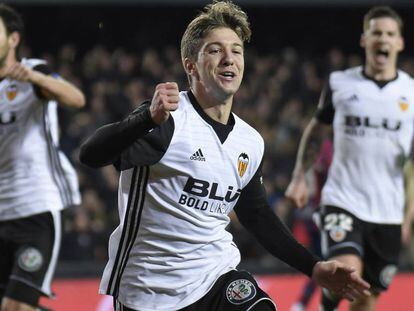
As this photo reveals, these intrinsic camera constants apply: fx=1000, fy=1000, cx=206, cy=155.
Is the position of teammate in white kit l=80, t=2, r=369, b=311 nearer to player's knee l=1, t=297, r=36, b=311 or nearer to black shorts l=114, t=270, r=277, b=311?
black shorts l=114, t=270, r=277, b=311

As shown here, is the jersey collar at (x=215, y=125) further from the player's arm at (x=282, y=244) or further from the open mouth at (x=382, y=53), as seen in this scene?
the open mouth at (x=382, y=53)

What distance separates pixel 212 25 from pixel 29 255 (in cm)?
215

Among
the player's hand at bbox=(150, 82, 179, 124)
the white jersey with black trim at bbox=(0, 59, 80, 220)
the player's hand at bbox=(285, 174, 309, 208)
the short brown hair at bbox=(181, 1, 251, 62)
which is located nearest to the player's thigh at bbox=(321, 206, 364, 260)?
the player's hand at bbox=(285, 174, 309, 208)

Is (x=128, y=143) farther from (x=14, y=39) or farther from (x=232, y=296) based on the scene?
(x=14, y=39)

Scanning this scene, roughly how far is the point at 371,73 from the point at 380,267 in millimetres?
1363

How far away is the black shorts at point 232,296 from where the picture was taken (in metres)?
4.41

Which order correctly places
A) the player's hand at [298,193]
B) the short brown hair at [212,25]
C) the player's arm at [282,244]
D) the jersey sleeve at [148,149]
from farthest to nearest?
1. the player's hand at [298,193]
2. the short brown hair at [212,25]
3. the player's arm at [282,244]
4. the jersey sleeve at [148,149]

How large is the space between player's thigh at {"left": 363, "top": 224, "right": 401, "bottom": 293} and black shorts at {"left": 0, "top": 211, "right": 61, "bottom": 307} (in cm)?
219

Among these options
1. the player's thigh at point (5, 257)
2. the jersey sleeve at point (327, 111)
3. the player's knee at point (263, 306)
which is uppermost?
the jersey sleeve at point (327, 111)

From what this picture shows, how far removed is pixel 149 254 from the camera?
448 cm

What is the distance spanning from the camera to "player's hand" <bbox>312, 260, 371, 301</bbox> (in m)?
4.46

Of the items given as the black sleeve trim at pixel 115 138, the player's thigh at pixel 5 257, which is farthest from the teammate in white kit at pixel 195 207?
the player's thigh at pixel 5 257

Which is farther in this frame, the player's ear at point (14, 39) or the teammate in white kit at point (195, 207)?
the player's ear at point (14, 39)

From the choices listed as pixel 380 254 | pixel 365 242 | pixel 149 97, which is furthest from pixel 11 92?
pixel 149 97
